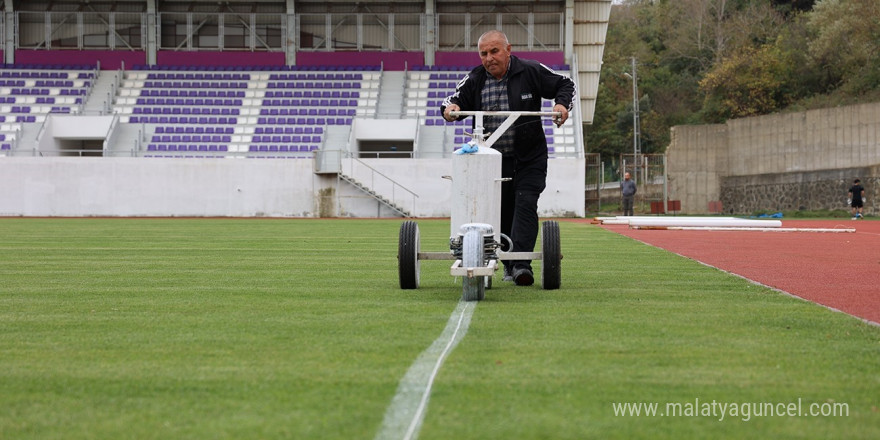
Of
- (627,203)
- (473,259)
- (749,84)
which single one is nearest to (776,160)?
(627,203)

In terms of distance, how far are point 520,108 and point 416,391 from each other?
14.5 feet

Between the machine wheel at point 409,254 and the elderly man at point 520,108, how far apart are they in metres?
0.85

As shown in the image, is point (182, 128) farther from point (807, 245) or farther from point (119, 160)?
point (807, 245)

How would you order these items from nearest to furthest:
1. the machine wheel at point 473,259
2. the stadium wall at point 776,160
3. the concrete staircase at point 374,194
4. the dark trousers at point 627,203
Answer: the machine wheel at point 473,259, the dark trousers at point 627,203, the stadium wall at point 776,160, the concrete staircase at point 374,194

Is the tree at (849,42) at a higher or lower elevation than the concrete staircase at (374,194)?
higher

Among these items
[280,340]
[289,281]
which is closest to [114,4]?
[289,281]

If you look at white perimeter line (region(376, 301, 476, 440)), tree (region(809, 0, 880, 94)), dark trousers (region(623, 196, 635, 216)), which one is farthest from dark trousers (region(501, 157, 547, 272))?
tree (region(809, 0, 880, 94))

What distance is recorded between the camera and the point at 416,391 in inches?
145

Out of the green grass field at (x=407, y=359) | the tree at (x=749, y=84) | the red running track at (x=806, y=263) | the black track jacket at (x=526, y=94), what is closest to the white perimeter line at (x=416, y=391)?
the green grass field at (x=407, y=359)

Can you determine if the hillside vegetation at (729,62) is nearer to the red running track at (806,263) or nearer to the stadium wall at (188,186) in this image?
the stadium wall at (188,186)

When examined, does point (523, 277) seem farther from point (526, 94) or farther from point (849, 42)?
point (849, 42)

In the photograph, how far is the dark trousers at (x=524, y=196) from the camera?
7832 millimetres

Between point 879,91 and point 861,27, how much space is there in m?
7.48

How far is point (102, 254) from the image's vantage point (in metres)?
12.6
